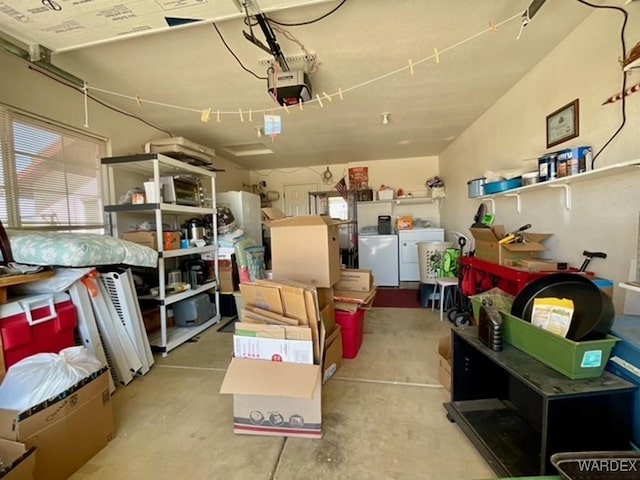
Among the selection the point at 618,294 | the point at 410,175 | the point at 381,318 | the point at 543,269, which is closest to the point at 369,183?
A: the point at 410,175

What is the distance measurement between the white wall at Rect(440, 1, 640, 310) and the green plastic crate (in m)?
0.80

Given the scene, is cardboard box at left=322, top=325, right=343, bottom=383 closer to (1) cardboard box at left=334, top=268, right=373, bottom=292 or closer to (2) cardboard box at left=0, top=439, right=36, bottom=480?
(1) cardboard box at left=334, top=268, right=373, bottom=292

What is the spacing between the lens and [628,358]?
1064 mm

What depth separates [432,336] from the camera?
9.30 ft

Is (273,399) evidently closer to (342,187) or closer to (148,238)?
(148,238)

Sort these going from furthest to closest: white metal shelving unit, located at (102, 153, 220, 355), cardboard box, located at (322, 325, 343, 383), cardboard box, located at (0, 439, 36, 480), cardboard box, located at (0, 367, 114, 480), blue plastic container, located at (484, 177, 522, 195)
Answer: white metal shelving unit, located at (102, 153, 220, 355)
blue plastic container, located at (484, 177, 522, 195)
cardboard box, located at (322, 325, 343, 383)
cardboard box, located at (0, 367, 114, 480)
cardboard box, located at (0, 439, 36, 480)

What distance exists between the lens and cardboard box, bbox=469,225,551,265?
7.04 ft

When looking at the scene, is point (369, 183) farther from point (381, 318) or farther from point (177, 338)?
point (177, 338)

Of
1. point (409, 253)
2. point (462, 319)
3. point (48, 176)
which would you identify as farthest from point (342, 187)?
point (48, 176)

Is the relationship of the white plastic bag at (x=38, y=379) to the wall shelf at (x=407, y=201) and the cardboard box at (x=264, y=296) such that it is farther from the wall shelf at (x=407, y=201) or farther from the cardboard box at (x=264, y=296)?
the wall shelf at (x=407, y=201)

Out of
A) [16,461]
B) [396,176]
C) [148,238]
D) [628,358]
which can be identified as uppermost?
[396,176]

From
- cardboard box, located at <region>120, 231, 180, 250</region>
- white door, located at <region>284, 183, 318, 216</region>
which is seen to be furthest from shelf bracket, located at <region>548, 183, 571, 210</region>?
white door, located at <region>284, 183, 318, 216</region>

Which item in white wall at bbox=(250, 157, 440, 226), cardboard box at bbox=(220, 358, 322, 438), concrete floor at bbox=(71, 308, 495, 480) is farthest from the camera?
white wall at bbox=(250, 157, 440, 226)

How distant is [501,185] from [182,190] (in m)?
3.13
